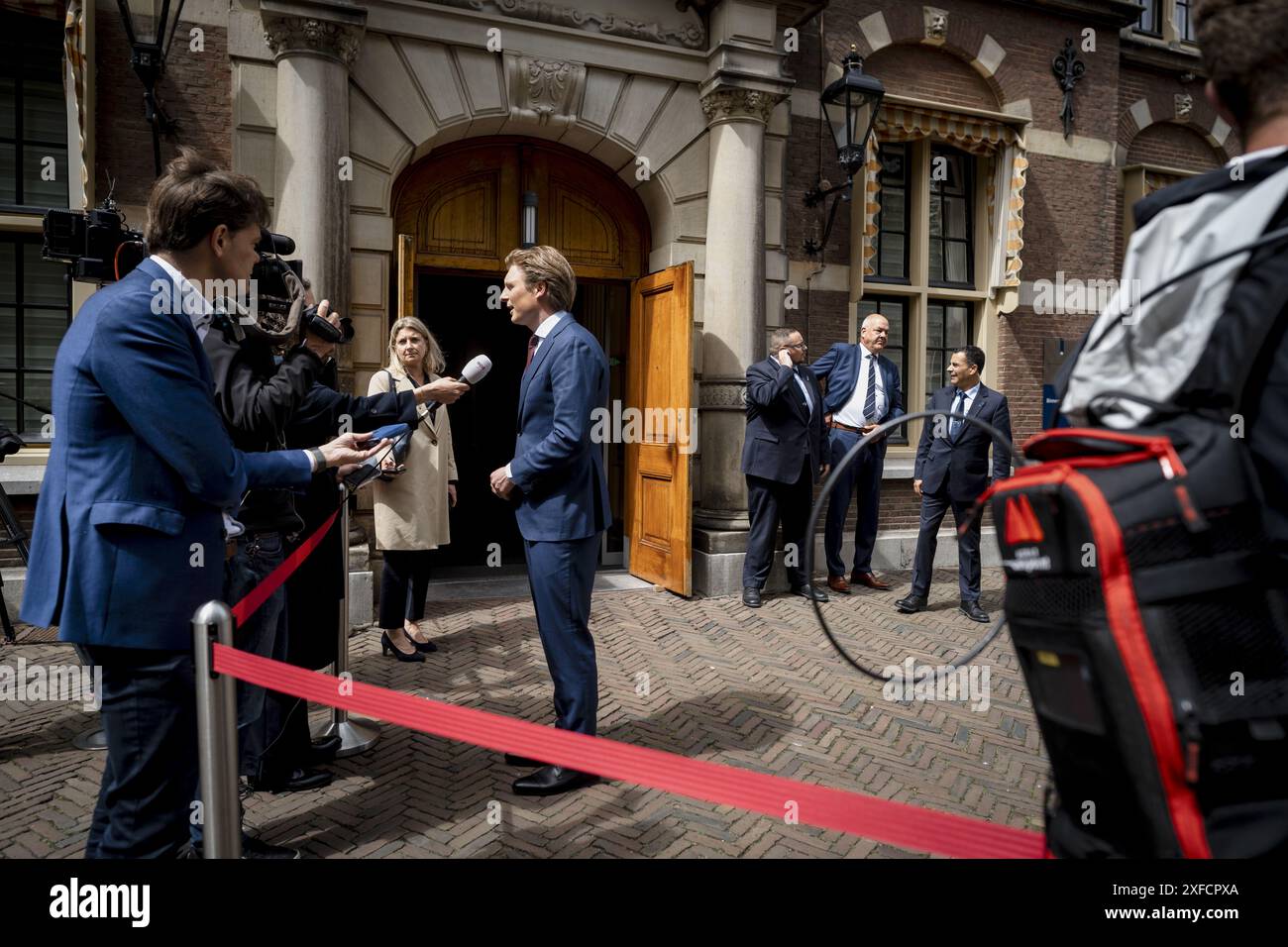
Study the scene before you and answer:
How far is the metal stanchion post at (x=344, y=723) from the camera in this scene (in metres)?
3.76

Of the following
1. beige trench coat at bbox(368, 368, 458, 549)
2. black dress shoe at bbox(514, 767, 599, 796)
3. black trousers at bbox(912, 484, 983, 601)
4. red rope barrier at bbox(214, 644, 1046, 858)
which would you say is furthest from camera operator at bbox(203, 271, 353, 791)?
black trousers at bbox(912, 484, 983, 601)

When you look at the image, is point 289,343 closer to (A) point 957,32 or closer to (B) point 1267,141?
(B) point 1267,141

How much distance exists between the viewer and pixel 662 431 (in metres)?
7.34

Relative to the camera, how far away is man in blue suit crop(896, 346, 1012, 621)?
20.9ft

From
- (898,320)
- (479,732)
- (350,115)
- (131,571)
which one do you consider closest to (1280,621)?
(479,732)

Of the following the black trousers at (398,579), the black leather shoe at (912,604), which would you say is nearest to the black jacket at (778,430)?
the black leather shoe at (912,604)

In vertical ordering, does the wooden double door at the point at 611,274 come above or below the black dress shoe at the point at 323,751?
above

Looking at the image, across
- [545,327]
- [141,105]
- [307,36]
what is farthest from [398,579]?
[141,105]

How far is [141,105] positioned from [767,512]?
555 centimetres

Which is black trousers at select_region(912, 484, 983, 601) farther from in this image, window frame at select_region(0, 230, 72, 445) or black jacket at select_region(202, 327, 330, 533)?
window frame at select_region(0, 230, 72, 445)

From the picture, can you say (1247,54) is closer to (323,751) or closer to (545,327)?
(545,327)

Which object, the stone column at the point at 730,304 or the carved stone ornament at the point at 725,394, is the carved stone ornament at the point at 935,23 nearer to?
the stone column at the point at 730,304

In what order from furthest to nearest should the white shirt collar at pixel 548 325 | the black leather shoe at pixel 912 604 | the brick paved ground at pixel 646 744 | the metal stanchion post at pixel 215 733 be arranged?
1. the black leather shoe at pixel 912 604
2. the white shirt collar at pixel 548 325
3. the brick paved ground at pixel 646 744
4. the metal stanchion post at pixel 215 733

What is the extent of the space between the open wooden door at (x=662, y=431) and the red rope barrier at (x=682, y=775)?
5132mm
